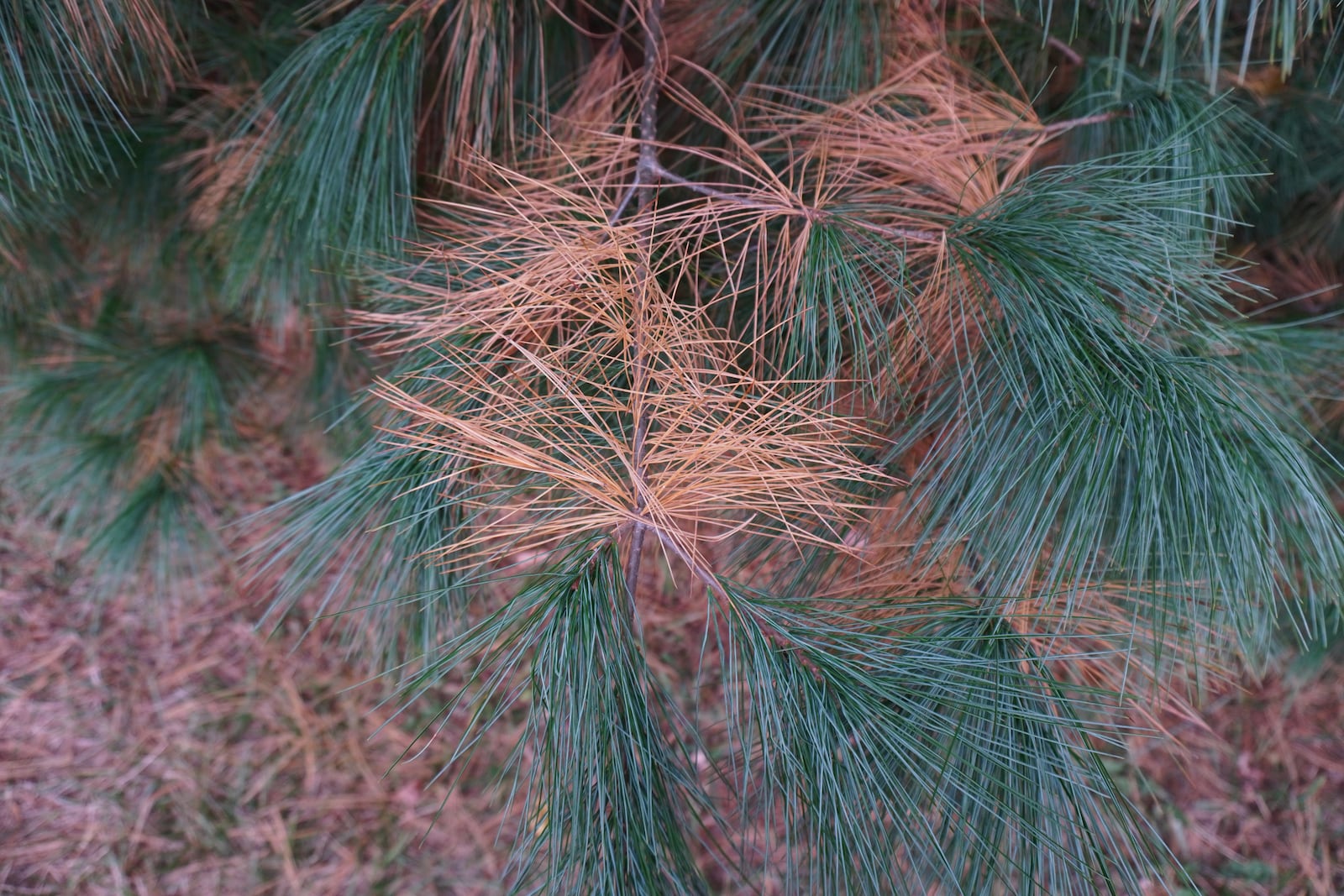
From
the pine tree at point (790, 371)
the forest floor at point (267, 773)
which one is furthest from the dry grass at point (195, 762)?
the pine tree at point (790, 371)

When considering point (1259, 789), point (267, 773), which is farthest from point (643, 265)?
point (1259, 789)

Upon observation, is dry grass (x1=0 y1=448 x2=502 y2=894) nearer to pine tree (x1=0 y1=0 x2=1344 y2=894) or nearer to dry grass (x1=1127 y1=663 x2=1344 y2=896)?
pine tree (x1=0 y1=0 x2=1344 y2=894)

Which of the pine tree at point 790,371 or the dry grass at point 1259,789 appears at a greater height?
the pine tree at point 790,371

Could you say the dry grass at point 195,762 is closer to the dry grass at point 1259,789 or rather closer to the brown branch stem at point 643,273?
the brown branch stem at point 643,273

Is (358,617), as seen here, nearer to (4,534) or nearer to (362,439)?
(362,439)

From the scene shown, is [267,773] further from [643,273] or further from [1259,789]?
[1259,789]

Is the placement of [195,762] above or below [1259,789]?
below

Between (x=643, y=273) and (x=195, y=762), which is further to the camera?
(x=195, y=762)
